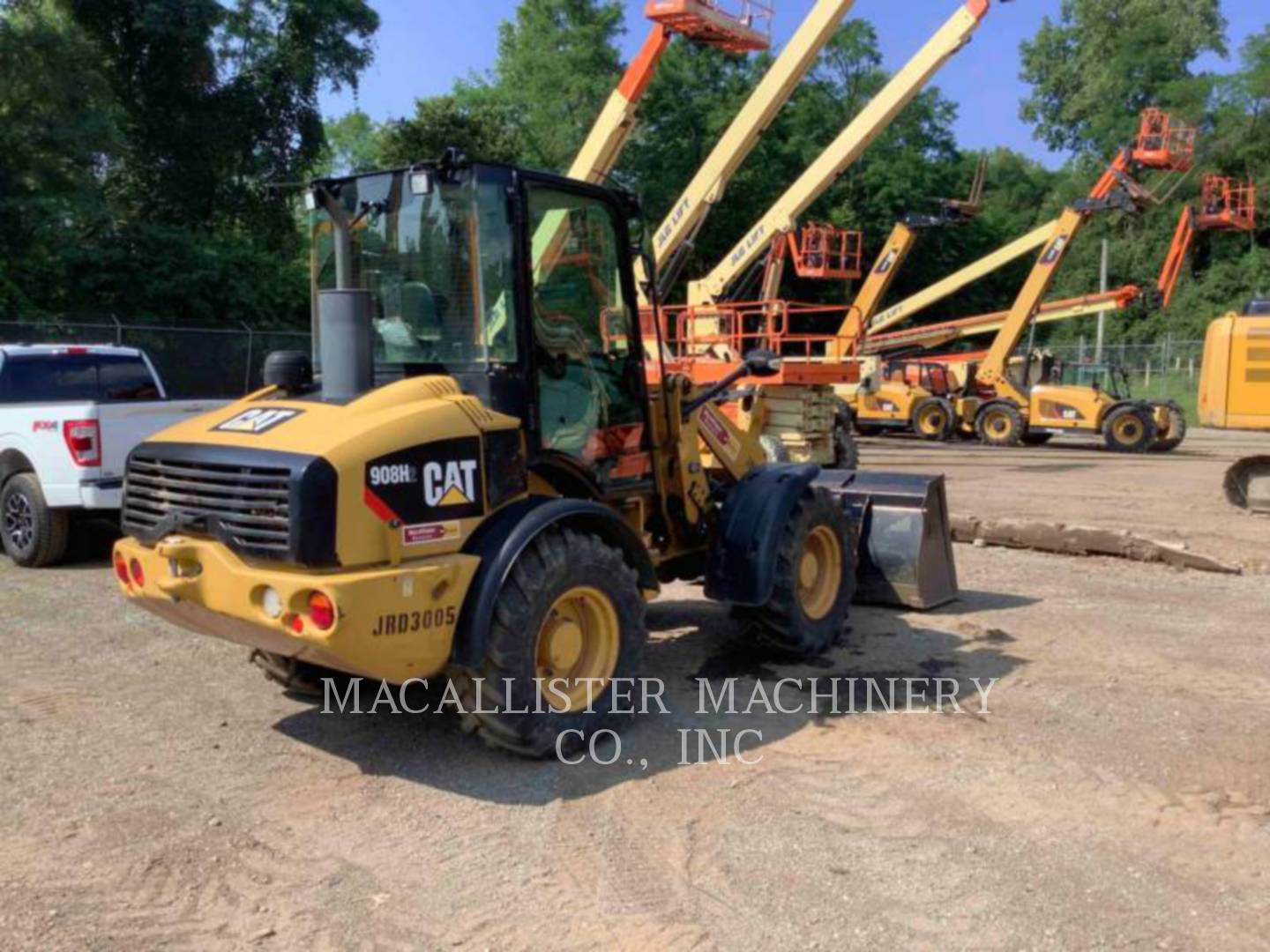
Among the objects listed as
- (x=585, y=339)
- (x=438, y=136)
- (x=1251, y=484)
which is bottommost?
(x=1251, y=484)

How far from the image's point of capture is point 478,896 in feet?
12.6

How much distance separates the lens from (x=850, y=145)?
64.1 feet

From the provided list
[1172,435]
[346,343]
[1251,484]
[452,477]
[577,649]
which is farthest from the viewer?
[1172,435]

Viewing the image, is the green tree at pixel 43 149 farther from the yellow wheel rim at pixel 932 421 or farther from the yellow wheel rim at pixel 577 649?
the yellow wheel rim at pixel 577 649

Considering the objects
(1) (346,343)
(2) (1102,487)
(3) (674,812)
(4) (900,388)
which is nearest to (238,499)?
(1) (346,343)

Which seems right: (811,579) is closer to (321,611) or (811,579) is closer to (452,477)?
(452,477)

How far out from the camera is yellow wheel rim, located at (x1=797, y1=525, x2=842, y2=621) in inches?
264

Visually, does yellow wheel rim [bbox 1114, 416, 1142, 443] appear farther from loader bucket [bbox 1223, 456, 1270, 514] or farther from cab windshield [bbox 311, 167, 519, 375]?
cab windshield [bbox 311, 167, 519, 375]

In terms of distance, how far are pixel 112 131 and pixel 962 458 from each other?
17.2 metres

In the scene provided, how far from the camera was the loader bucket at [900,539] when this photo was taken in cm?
773

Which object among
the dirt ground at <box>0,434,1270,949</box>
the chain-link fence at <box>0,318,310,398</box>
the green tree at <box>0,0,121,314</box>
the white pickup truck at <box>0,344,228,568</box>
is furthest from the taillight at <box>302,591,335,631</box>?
the green tree at <box>0,0,121,314</box>

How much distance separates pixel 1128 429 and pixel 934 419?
4059 mm

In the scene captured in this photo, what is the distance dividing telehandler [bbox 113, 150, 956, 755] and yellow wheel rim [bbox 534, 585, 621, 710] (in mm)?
12

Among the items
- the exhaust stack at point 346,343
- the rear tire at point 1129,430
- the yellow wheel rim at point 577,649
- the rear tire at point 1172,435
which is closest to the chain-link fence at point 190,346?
the exhaust stack at point 346,343
